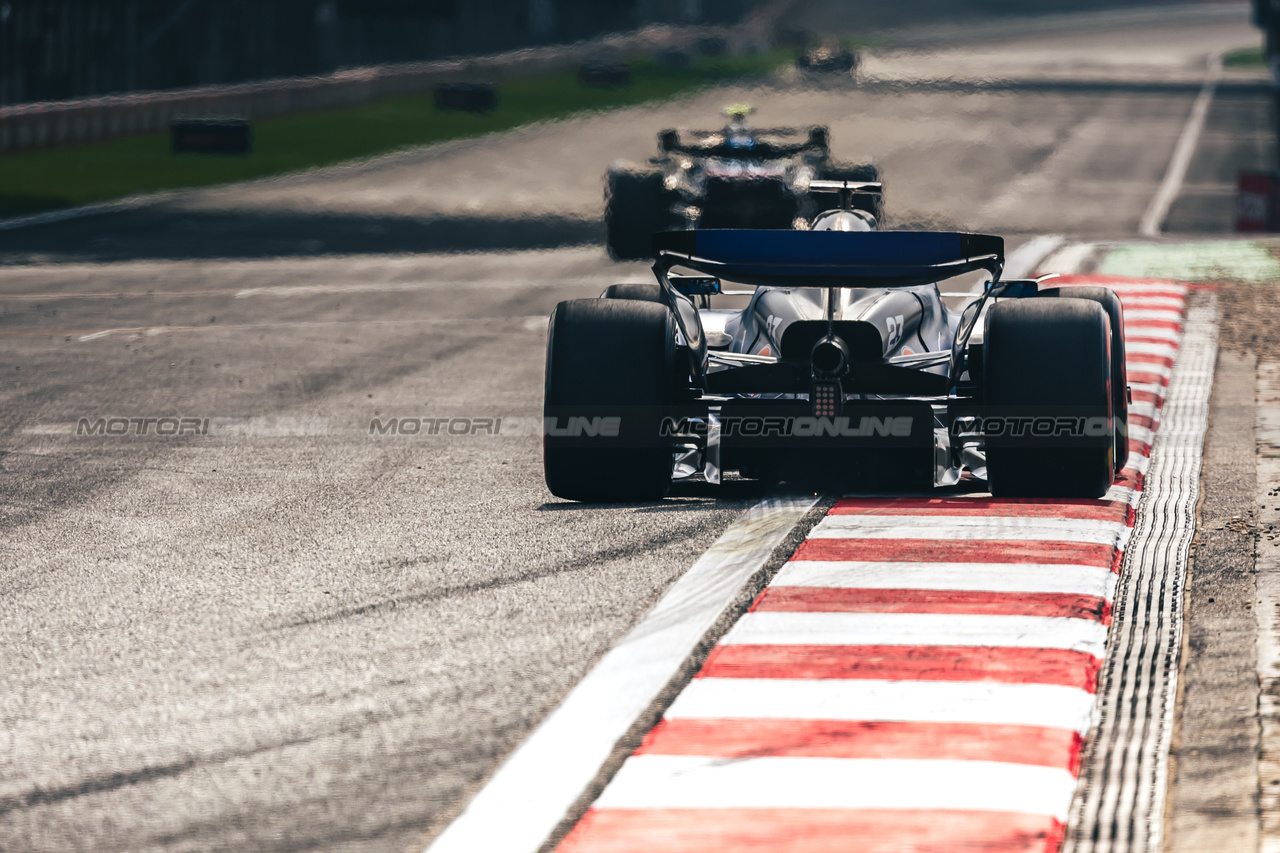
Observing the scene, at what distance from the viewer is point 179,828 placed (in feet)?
13.8

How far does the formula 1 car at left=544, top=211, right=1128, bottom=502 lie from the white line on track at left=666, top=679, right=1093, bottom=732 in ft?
7.35

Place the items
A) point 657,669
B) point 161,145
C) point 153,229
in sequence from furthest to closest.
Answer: point 161,145 → point 153,229 → point 657,669

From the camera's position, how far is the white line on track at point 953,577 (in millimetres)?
6191

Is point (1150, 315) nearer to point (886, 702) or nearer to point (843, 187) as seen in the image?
point (843, 187)

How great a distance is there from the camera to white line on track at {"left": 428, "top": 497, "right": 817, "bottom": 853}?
4211 millimetres

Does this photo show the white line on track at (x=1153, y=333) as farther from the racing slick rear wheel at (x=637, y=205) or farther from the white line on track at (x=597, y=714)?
the racing slick rear wheel at (x=637, y=205)

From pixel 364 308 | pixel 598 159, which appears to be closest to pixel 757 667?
pixel 364 308

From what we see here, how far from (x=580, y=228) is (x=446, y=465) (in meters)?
15.9

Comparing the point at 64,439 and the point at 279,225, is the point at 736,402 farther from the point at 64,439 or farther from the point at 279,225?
the point at 279,225

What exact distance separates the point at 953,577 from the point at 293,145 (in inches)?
1240

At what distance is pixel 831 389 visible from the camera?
732 centimetres

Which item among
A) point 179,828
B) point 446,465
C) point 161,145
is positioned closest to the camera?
point 179,828

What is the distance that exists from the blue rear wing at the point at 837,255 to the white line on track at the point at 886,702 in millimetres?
2465

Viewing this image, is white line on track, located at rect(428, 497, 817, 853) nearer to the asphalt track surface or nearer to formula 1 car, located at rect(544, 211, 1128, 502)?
the asphalt track surface
